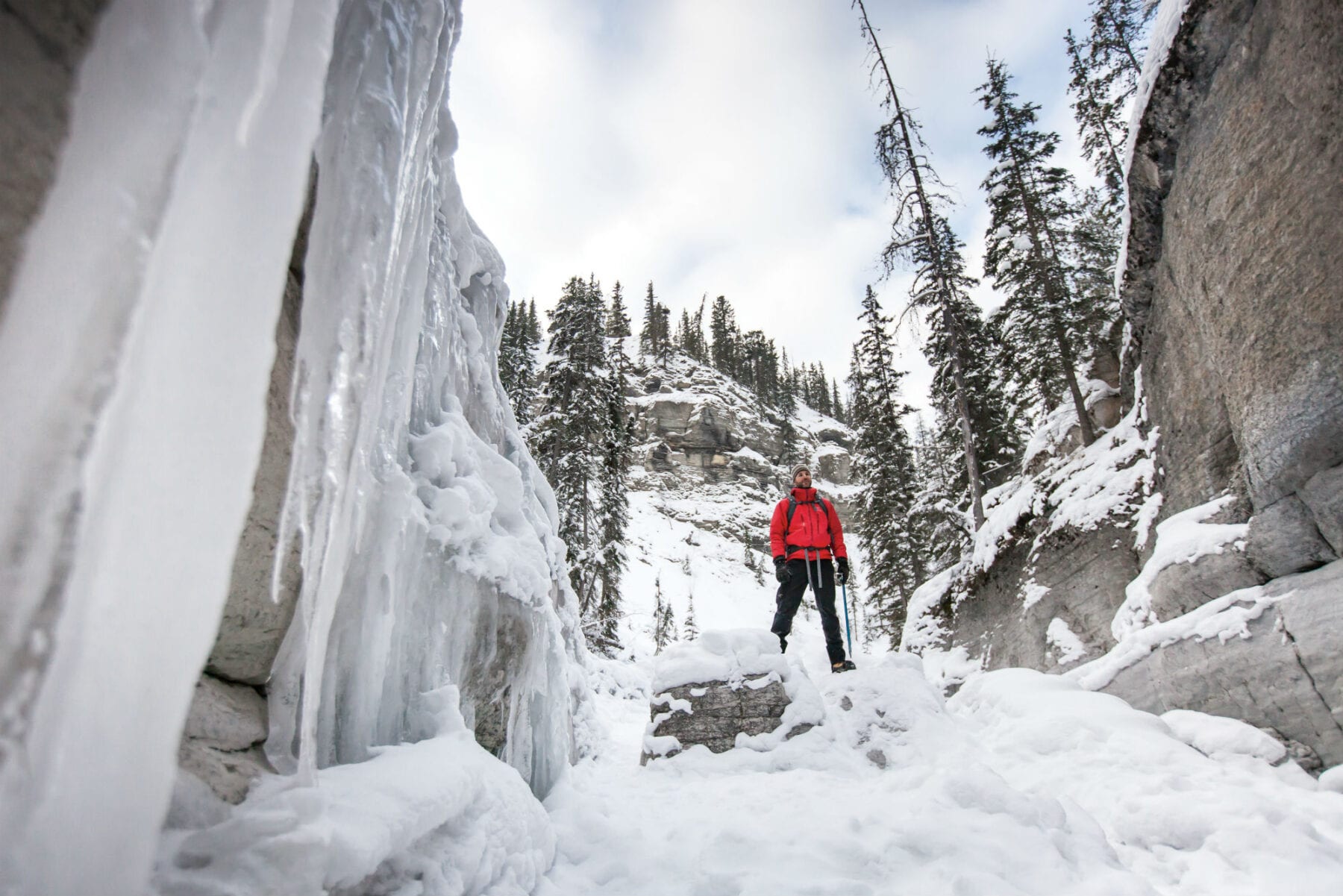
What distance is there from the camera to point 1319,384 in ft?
15.5

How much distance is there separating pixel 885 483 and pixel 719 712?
55.9 feet

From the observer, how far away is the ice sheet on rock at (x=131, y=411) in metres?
1.10

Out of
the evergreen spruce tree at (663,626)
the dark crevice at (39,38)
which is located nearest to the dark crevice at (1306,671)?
the dark crevice at (39,38)

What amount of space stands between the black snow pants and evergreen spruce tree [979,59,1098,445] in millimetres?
10815

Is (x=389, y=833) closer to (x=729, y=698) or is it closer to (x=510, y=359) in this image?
(x=729, y=698)

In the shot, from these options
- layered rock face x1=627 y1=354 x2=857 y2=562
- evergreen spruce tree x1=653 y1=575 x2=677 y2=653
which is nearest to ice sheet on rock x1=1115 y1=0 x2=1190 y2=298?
evergreen spruce tree x1=653 y1=575 x2=677 y2=653

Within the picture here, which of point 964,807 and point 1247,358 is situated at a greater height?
point 1247,358

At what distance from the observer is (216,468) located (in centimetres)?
145

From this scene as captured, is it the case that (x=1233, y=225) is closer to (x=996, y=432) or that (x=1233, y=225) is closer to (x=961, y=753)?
(x=961, y=753)

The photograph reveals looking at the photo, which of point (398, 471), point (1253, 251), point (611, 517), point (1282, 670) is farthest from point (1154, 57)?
point (611, 517)

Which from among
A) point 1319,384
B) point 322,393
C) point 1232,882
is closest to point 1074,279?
point 1319,384

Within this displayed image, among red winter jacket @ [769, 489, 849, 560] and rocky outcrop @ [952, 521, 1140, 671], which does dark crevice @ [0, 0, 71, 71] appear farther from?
rocky outcrop @ [952, 521, 1140, 671]

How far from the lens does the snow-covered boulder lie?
5.43 meters

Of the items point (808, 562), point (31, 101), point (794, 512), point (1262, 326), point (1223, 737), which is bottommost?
point (1223, 737)
